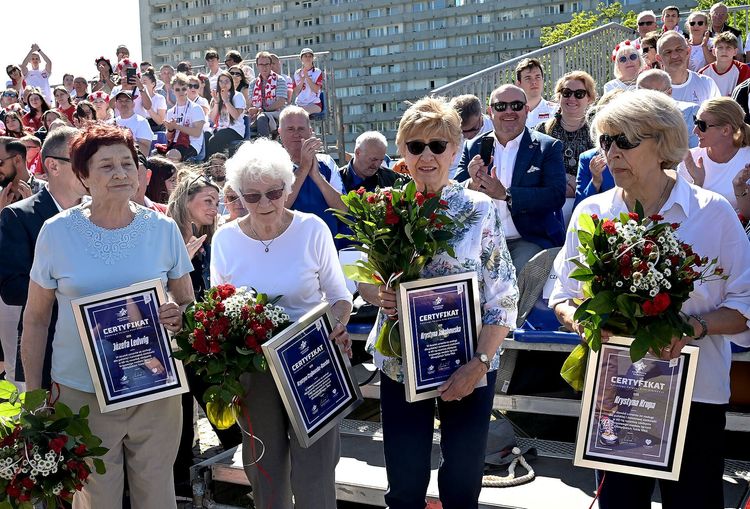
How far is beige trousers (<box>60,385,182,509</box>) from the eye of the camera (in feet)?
12.5

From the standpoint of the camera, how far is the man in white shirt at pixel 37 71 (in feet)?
62.5

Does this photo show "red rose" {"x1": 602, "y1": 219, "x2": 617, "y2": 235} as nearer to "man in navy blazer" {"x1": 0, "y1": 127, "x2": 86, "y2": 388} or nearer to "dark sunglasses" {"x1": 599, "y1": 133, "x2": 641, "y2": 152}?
"dark sunglasses" {"x1": 599, "y1": 133, "x2": 641, "y2": 152}

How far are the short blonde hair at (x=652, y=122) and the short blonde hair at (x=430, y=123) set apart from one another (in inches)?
28.0

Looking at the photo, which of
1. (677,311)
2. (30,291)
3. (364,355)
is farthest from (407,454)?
(364,355)

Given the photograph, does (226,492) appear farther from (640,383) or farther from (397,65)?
(397,65)

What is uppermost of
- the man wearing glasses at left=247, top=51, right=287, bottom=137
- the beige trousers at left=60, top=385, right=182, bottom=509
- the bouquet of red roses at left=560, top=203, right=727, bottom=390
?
the man wearing glasses at left=247, top=51, right=287, bottom=137

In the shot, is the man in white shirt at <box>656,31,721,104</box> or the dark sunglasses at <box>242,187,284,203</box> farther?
the man in white shirt at <box>656,31,721,104</box>

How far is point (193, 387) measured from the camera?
5391mm

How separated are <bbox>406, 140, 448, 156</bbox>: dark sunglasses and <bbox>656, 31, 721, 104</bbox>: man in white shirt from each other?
6326 mm

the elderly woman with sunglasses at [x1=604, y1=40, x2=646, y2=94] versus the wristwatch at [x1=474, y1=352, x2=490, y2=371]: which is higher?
the elderly woman with sunglasses at [x1=604, y1=40, x2=646, y2=94]

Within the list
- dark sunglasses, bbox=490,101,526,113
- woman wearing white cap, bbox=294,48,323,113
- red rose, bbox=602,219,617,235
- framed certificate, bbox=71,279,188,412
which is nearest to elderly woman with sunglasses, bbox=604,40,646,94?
dark sunglasses, bbox=490,101,526,113

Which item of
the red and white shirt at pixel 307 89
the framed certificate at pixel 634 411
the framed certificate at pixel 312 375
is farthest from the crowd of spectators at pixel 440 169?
the red and white shirt at pixel 307 89

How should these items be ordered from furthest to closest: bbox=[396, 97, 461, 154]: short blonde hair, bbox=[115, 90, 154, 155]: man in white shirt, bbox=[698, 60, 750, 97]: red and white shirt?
bbox=[115, 90, 154, 155]: man in white shirt → bbox=[698, 60, 750, 97]: red and white shirt → bbox=[396, 97, 461, 154]: short blonde hair

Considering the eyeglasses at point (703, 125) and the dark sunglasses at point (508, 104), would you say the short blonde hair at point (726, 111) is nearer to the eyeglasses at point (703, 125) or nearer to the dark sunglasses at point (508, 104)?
the eyeglasses at point (703, 125)
